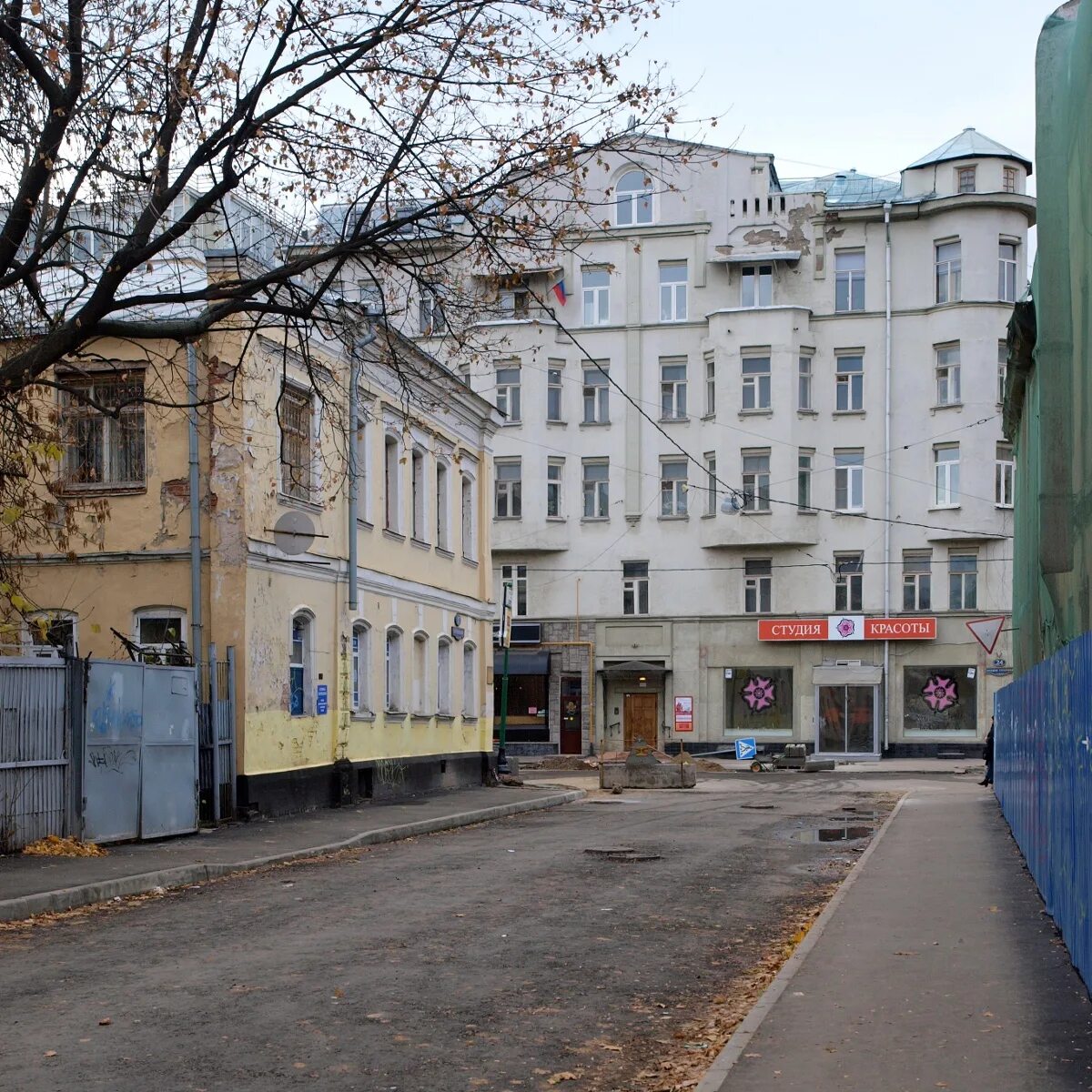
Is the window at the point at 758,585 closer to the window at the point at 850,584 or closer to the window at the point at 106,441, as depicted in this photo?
the window at the point at 850,584

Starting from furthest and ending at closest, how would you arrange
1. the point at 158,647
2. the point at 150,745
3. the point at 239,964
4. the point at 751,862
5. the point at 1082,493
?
the point at 158,647, the point at 150,745, the point at 751,862, the point at 1082,493, the point at 239,964

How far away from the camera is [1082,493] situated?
35.9ft

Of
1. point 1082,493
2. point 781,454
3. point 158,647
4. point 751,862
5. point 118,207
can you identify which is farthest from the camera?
point 781,454

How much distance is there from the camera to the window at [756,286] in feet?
168

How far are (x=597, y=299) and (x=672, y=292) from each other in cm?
262

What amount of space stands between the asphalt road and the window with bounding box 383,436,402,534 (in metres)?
12.0

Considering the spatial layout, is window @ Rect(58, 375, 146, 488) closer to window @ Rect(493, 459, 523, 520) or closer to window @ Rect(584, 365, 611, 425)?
window @ Rect(493, 459, 523, 520)

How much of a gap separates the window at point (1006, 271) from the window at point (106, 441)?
34.4 m

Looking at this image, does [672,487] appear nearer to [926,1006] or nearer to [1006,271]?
[1006,271]

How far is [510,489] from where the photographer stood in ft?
173

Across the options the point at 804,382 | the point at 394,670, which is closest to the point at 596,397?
the point at 804,382

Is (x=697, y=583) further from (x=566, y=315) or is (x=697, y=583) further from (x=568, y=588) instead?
(x=566, y=315)

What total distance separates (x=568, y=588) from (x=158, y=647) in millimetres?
31299

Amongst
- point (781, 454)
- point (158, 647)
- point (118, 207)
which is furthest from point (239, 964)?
point (781, 454)
